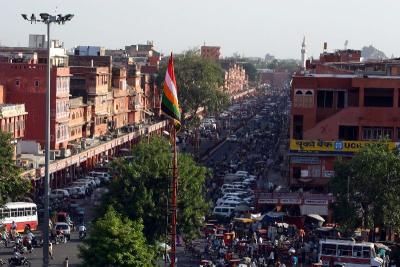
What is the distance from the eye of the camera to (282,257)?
3631 centimetres

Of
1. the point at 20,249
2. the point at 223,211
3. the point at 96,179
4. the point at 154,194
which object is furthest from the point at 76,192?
the point at 154,194

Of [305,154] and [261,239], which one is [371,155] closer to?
[261,239]

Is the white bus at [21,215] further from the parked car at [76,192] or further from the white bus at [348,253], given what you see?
the white bus at [348,253]

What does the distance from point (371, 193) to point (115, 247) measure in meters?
14.1

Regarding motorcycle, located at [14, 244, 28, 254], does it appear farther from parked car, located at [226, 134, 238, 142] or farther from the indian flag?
parked car, located at [226, 134, 238, 142]

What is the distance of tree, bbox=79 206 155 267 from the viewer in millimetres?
27531

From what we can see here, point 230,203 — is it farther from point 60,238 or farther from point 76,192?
point 60,238

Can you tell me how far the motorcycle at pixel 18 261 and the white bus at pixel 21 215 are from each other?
543 cm

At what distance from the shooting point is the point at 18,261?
34.0 m

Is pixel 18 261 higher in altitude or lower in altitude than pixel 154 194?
lower

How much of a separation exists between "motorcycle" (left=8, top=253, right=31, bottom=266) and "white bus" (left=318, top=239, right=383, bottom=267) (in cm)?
921

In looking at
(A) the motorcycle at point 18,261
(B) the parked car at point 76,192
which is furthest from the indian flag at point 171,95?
(B) the parked car at point 76,192

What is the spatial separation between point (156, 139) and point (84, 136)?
30.6m

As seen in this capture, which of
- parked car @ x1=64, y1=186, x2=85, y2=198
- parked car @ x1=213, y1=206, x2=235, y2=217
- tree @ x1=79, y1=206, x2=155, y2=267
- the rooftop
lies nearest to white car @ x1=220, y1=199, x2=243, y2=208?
parked car @ x1=213, y1=206, x2=235, y2=217
